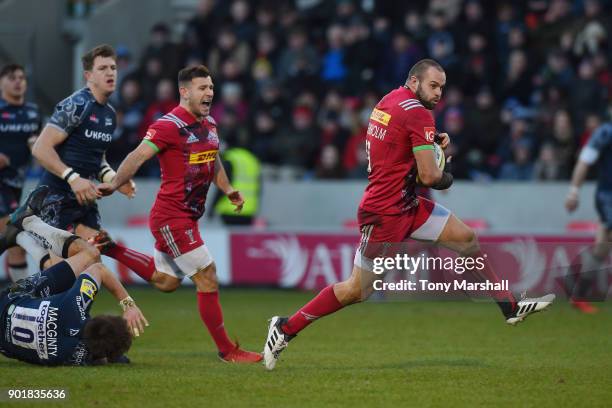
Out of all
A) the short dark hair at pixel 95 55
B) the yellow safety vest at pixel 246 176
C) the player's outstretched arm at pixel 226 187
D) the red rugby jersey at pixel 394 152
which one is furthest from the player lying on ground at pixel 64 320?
the yellow safety vest at pixel 246 176

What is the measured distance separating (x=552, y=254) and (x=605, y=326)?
10.6 ft

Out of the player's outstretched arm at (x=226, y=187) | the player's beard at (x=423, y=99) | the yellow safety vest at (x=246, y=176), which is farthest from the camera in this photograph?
the yellow safety vest at (x=246, y=176)

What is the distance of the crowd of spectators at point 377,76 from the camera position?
61.2ft

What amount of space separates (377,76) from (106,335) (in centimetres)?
1211

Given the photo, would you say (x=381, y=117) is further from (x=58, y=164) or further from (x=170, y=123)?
(x=58, y=164)

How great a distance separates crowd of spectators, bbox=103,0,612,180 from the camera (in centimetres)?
1866

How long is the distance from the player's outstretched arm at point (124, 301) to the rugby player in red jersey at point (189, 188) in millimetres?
587

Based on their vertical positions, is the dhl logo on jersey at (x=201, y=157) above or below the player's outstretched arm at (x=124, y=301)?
above

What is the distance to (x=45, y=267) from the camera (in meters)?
10.4

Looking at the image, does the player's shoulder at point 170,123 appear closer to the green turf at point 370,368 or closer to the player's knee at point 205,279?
the player's knee at point 205,279

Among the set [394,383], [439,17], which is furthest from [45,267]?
[439,17]

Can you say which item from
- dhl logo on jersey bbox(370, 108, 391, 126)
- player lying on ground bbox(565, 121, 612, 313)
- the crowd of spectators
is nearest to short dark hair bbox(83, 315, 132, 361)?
dhl logo on jersey bbox(370, 108, 391, 126)

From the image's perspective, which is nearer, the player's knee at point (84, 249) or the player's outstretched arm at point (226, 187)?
the player's knee at point (84, 249)

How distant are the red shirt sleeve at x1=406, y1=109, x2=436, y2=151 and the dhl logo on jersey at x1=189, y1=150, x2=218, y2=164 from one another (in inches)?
71.2
